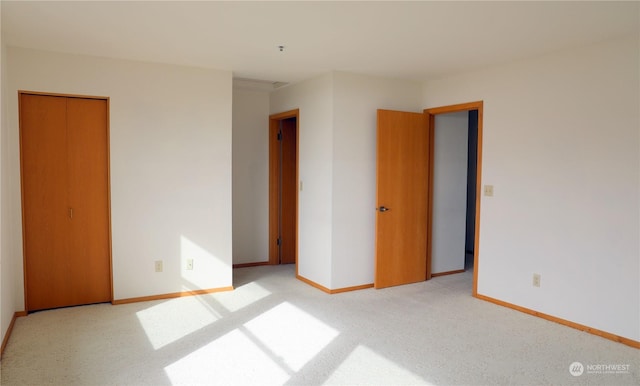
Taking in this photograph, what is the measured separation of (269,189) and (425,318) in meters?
2.73

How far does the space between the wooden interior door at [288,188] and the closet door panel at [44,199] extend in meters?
2.56

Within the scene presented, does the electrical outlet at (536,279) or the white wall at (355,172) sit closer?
the electrical outlet at (536,279)

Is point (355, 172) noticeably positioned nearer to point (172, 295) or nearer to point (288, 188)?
point (288, 188)

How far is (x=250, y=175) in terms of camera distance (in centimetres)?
558

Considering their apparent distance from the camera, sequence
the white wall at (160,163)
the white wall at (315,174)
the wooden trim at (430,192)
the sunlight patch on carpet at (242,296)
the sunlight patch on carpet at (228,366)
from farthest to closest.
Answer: the wooden trim at (430,192) < the white wall at (315,174) < the sunlight patch on carpet at (242,296) < the white wall at (160,163) < the sunlight patch on carpet at (228,366)

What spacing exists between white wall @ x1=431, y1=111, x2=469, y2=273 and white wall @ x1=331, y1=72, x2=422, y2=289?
829mm

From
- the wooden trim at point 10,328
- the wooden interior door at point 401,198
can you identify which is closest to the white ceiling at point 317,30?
the wooden interior door at point 401,198

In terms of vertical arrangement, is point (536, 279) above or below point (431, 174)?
below

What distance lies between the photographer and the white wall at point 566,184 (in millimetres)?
3230

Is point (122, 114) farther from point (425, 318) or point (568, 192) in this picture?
point (568, 192)

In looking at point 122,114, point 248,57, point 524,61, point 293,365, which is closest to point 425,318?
point 293,365

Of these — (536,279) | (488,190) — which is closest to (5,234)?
(488,190)

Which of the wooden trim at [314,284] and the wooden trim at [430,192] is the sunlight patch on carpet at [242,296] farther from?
the wooden trim at [430,192]

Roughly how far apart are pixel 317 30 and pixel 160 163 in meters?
2.00
